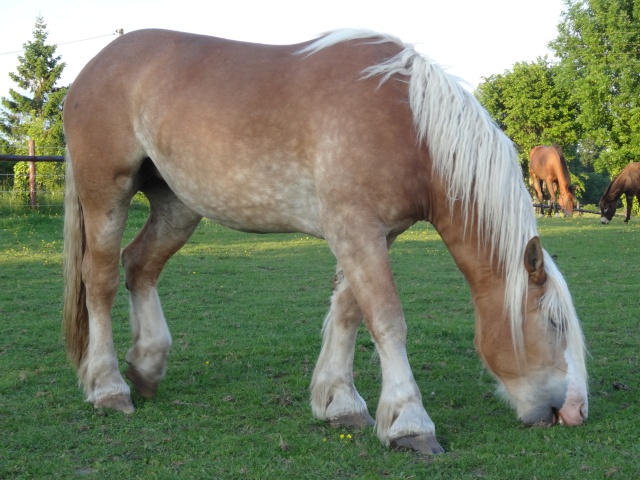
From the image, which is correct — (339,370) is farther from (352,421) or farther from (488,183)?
(488,183)

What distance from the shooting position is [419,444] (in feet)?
10.7

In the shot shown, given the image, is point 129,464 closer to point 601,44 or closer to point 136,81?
point 136,81

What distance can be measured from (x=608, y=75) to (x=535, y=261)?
36015mm

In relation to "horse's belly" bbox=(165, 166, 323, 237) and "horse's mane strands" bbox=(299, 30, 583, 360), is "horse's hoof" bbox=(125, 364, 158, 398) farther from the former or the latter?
"horse's mane strands" bbox=(299, 30, 583, 360)

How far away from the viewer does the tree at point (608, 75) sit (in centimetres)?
3475

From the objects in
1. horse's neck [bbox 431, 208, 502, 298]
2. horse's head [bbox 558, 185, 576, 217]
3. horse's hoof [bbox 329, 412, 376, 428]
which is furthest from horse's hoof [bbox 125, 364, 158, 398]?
horse's head [bbox 558, 185, 576, 217]

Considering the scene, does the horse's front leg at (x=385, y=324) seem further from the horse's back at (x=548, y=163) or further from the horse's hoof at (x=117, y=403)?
the horse's back at (x=548, y=163)

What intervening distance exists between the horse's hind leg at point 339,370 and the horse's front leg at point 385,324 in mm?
432

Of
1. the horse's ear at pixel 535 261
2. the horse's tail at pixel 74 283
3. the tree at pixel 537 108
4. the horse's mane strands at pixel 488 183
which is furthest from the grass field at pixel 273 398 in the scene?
the tree at pixel 537 108

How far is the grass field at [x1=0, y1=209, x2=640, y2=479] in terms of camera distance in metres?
3.13

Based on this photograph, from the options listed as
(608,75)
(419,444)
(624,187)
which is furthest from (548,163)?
(419,444)

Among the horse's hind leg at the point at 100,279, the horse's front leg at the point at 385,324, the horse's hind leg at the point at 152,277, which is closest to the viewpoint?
the horse's front leg at the point at 385,324

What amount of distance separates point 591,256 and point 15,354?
31.1 feet

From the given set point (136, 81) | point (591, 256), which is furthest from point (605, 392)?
point (591, 256)
